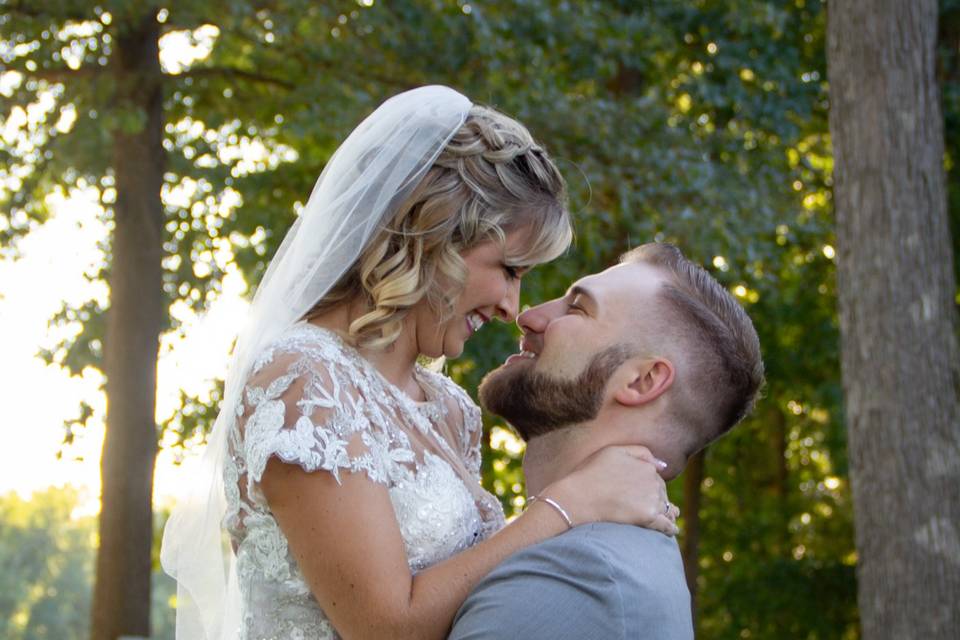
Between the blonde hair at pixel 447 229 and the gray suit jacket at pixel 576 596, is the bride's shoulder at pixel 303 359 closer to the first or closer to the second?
the blonde hair at pixel 447 229

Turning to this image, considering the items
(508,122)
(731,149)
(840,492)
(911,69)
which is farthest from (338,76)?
(840,492)

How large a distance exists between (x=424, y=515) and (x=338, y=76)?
8599 millimetres

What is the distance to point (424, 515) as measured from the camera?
3014mm

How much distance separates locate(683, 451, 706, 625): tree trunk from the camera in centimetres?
1576

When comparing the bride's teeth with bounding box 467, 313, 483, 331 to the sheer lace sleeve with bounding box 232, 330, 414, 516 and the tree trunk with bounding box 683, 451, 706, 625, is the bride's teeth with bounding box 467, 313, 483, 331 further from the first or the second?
the tree trunk with bounding box 683, 451, 706, 625

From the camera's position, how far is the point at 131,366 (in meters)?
10.8

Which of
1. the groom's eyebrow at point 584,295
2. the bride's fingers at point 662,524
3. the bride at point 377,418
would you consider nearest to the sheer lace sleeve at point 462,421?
the bride at point 377,418

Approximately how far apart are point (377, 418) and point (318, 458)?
1.04ft

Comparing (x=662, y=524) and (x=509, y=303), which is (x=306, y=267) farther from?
(x=662, y=524)

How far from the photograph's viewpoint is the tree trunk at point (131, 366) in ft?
35.1

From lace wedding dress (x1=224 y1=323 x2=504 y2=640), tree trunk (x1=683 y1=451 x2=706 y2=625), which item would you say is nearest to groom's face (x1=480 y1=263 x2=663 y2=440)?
lace wedding dress (x1=224 y1=323 x2=504 y2=640)

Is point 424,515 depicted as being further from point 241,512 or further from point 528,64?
point 528,64

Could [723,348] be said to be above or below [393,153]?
below

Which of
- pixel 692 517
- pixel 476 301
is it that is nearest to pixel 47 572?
pixel 692 517
